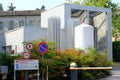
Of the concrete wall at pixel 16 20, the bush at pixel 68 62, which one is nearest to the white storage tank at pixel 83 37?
the bush at pixel 68 62

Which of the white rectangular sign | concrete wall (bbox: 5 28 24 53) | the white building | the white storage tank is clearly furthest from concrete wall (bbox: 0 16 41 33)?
the white rectangular sign

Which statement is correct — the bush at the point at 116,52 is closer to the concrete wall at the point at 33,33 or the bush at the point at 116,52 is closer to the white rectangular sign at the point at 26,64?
the concrete wall at the point at 33,33

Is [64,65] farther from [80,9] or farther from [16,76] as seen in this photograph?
[80,9]

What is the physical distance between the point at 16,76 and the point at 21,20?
44344 millimetres

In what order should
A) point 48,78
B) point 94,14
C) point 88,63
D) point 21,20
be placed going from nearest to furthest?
1. point 48,78
2. point 88,63
3. point 94,14
4. point 21,20

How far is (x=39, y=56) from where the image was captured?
65.4 feet

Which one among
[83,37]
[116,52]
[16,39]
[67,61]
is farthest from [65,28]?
[116,52]

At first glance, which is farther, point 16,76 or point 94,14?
point 94,14

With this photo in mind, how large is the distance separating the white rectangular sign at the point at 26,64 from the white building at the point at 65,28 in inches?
394

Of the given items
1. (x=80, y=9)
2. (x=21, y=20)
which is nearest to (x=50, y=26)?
(x=80, y=9)

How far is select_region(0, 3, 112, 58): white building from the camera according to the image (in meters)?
28.2

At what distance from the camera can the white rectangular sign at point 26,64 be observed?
1758 centimetres

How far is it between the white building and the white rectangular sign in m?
10.0

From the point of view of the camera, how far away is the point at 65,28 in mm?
29219
